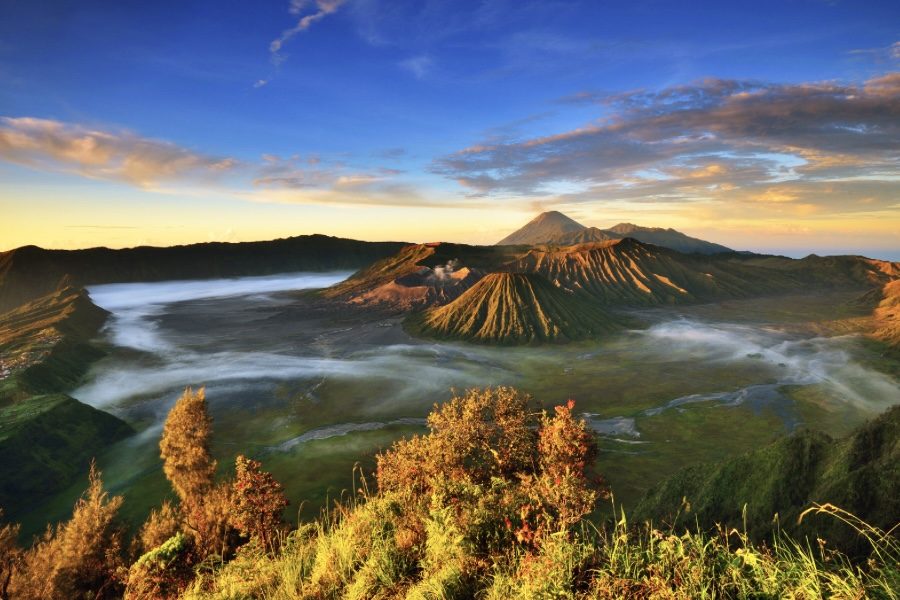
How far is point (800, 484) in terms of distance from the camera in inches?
889

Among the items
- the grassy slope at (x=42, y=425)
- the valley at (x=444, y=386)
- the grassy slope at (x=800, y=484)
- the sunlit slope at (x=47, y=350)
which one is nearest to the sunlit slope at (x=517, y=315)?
the valley at (x=444, y=386)

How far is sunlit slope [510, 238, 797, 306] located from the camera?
157 m

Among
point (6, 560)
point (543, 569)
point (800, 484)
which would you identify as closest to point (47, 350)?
point (6, 560)

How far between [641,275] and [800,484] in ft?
501

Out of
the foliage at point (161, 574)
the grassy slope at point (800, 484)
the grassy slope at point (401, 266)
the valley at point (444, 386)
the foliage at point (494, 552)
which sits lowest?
the valley at point (444, 386)

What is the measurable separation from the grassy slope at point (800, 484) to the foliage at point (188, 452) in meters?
30.6

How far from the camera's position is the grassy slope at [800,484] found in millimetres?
18578

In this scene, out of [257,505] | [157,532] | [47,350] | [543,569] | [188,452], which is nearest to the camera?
[543,569]

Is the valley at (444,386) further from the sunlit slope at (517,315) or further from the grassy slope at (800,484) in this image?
the grassy slope at (800,484)

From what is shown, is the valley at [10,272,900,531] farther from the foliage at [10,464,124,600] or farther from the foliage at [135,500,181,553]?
the foliage at [10,464,124,600]

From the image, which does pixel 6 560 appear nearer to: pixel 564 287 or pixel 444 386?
pixel 444 386

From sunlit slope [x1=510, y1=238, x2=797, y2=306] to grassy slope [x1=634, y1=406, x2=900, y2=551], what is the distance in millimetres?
129970

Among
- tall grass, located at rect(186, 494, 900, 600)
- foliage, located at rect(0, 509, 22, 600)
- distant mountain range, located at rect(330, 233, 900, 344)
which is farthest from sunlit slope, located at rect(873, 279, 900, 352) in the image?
foliage, located at rect(0, 509, 22, 600)

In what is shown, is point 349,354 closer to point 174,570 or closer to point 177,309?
point 174,570
